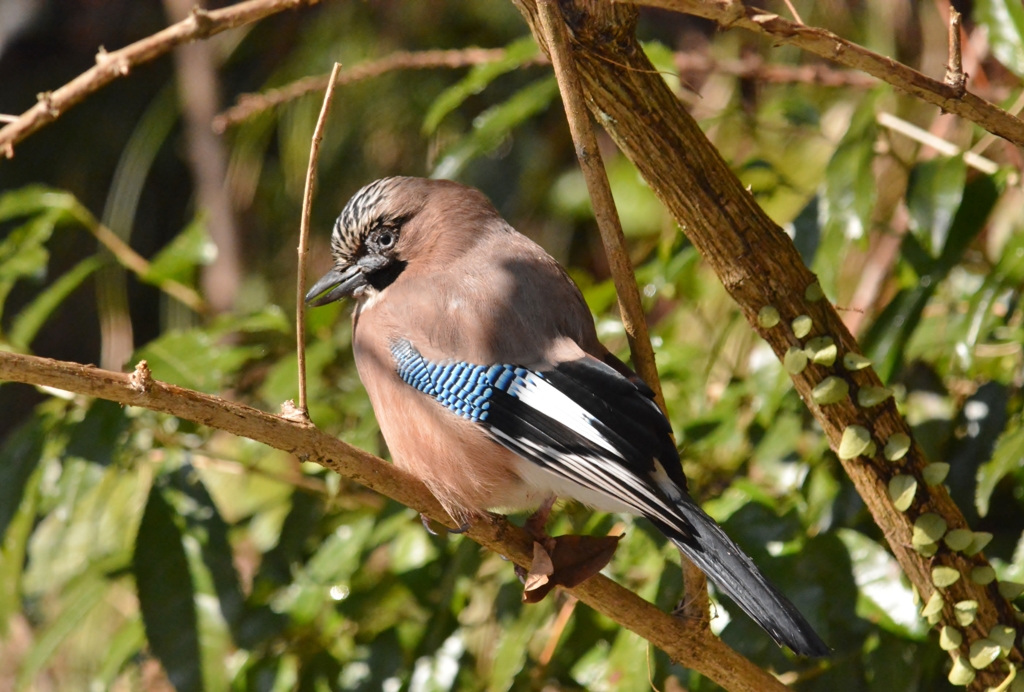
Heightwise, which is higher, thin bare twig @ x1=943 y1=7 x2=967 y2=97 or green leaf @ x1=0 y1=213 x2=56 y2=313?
thin bare twig @ x1=943 y1=7 x2=967 y2=97

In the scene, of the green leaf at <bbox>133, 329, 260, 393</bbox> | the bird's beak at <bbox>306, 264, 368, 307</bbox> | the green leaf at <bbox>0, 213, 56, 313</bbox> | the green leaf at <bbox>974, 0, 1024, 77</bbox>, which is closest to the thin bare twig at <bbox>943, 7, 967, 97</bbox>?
the green leaf at <bbox>974, 0, 1024, 77</bbox>

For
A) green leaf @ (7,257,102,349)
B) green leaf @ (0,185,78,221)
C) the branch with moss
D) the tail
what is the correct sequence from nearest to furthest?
the tail → the branch with moss → green leaf @ (7,257,102,349) → green leaf @ (0,185,78,221)

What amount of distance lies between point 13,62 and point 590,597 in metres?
5.29

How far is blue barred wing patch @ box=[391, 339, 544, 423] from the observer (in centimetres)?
201

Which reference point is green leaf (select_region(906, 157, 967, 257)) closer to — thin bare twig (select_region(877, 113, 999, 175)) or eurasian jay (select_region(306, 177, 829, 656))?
thin bare twig (select_region(877, 113, 999, 175))

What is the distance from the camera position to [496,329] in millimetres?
2086

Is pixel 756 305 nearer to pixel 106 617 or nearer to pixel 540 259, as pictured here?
pixel 540 259

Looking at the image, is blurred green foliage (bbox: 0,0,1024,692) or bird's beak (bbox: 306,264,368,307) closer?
blurred green foliage (bbox: 0,0,1024,692)

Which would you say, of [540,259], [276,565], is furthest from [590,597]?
[276,565]

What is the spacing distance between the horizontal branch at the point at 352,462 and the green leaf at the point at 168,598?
796 mm

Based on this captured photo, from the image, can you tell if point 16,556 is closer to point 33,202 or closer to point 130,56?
point 33,202

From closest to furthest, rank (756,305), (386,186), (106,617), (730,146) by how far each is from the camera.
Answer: (756,305)
(386,186)
(730,146)
(106,617)

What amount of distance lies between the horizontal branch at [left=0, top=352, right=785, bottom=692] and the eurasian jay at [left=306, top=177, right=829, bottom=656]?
0.46 feet

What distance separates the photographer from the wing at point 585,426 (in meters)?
1.80
